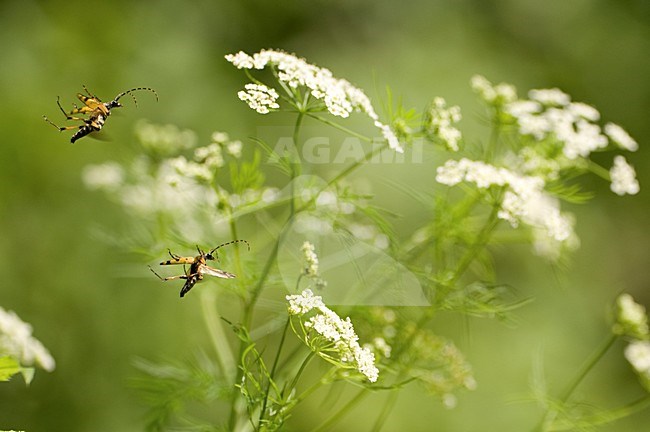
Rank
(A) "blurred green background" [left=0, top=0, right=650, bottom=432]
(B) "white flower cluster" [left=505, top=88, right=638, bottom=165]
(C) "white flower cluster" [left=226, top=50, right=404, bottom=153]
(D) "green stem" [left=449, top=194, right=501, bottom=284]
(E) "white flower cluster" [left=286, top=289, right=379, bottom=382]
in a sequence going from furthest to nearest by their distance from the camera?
(A) "blurred green background" [left=0, top=0, right=650, bottom=432], (B) "white flower cluster" [left=505, top=88, right=638, bottom=165], (D) "green stem" [left=449, top=194, right=501, bottom=284], (C) "white flower cluster" [left=226, top=50, right=404, bottom=153], (E) "white flower cluster" [left=286, top=289, right=379, bottom=382]

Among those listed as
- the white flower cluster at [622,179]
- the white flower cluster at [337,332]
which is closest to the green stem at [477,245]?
the white flower cluster at [622,179]

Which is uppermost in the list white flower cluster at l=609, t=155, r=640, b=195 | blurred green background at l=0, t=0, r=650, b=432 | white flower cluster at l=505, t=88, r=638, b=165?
white flower cluster at l=505, t=88, r=638, b=165

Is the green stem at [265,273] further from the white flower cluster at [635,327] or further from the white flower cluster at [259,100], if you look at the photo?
the white flower cluster at [635,327]

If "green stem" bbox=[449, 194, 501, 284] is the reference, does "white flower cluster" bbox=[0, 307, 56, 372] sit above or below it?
below

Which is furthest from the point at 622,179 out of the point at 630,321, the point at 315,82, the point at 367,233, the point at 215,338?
the point at 215,338

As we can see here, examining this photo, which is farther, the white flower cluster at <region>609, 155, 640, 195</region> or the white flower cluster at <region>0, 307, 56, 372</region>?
the white flower cluster at <region>609, 155, 640, 195</region>

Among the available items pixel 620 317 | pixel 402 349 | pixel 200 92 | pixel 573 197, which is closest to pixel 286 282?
pixel 402 349

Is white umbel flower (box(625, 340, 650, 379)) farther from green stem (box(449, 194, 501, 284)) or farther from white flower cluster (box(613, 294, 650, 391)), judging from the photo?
green stem (box(449, 194, 501, 284))

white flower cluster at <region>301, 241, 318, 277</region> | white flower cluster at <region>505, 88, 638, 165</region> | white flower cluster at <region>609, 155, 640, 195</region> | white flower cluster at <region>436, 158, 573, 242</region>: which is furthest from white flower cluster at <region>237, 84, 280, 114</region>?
white flower cluster at <region>609, 155, 640, 195</region>

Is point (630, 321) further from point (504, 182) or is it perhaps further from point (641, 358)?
point (504, 182)
